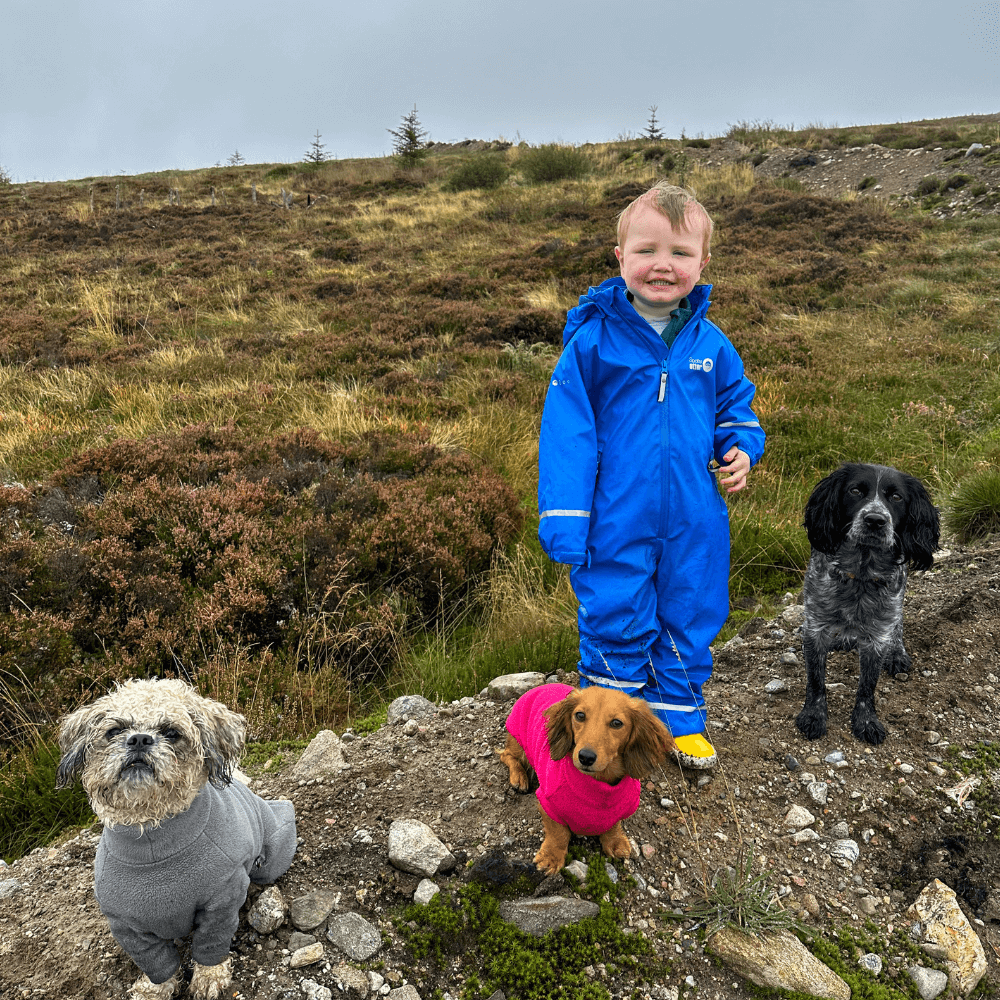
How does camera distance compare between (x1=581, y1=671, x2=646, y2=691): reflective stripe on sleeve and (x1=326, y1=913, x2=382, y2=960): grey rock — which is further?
(x1=581, y1=671, x2=646, y2=691): reflective stripe on sleeve

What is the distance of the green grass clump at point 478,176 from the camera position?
27.3 metres

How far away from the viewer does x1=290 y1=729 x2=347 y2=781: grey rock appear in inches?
115

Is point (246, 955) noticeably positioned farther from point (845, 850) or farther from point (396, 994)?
point (845, 850)

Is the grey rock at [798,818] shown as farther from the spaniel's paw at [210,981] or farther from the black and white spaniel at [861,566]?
the spaniel's paw at [210,981]

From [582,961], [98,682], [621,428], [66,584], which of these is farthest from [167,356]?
[582,961]

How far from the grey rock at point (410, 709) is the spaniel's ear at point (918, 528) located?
90.0 inches

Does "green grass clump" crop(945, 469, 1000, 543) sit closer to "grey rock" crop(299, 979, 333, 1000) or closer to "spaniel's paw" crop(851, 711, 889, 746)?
"spaniel's paw" crop(851, 711, 889, 746)

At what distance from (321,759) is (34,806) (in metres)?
1.26

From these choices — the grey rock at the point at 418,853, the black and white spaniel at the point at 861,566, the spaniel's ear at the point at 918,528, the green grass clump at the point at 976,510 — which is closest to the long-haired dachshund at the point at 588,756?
the grey rock at the point at 418,853

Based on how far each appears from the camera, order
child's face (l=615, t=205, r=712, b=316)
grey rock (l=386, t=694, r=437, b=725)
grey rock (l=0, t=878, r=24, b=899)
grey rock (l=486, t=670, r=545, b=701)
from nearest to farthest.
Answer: grey rock (l=0, t=878, r=24, b=899), child's face (l=615, t=205, r=712, b=316), grey rock (l=386, t=694, r=437, b=725), grey rock (l=486, t=670, r=545, b=701)

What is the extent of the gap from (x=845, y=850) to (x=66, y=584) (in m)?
4.38

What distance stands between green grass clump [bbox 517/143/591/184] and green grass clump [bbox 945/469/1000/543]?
84.2 ft

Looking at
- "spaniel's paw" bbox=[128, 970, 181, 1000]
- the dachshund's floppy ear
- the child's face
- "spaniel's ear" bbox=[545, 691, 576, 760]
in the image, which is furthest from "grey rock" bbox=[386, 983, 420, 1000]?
the child's face

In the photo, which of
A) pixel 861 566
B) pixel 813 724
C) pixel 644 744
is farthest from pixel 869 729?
pixel 644 744
